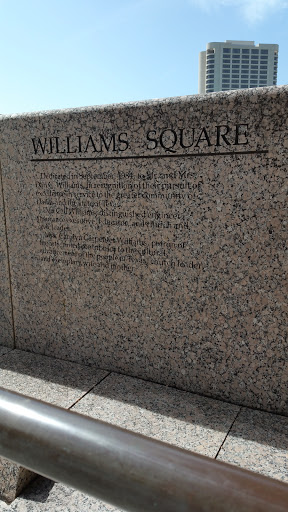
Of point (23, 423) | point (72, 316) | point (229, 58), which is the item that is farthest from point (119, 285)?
point (229, 58)

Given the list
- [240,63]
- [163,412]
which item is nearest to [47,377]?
[163,412]

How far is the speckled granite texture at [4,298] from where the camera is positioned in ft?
13.5

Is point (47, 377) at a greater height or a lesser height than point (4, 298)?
lesser

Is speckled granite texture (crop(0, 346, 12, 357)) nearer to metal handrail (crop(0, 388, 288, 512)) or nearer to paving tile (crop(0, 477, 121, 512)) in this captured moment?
paving tile (crop(0, 477, 121, 512))

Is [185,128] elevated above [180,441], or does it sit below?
above

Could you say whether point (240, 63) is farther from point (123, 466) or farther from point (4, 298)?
point (123, 466)

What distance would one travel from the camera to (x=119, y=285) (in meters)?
3.59

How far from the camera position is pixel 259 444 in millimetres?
2678

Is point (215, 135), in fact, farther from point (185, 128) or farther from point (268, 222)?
point (268, 222)

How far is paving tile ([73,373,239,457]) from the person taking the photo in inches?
109

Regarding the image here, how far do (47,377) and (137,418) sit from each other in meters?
1.03

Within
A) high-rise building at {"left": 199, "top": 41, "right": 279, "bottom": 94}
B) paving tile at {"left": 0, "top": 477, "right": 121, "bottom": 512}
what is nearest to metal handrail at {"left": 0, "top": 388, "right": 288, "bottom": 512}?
paving tile at {"left": 0, "top": 477, "right": 121, "bottom": 512}

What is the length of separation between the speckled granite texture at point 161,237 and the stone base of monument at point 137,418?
145 millimetres

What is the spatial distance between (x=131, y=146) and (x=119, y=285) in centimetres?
117
